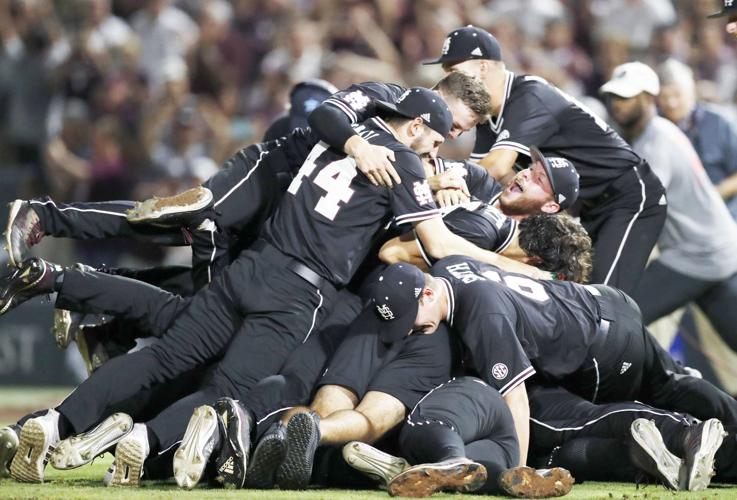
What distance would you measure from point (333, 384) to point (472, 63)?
101 inches

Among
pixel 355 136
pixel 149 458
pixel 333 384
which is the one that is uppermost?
pixel 355 136

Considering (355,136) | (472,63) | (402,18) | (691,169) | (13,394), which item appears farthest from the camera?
(402,18)

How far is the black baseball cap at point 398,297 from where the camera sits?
5676mm

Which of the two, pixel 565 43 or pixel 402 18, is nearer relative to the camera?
pixel 565 43

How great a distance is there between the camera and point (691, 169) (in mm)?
8633

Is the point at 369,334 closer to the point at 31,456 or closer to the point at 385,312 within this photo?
the point at 385,312

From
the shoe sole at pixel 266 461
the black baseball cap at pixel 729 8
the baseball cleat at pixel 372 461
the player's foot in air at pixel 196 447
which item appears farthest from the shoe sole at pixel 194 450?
the black baseball cap at pixel 729 8

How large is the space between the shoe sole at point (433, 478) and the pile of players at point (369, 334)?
0.03 feet

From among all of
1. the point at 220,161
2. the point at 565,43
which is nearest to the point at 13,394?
the point at 220,161

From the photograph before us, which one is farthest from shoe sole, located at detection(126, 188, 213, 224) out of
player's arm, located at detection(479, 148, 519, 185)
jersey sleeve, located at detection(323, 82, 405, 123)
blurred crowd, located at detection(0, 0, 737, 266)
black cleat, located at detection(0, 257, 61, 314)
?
blurred crowd, located at detection(0, 0, 737, 266)

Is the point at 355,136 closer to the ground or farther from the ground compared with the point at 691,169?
farther from the ground

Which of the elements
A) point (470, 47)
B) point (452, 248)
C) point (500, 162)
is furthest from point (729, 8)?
point (452, 248)

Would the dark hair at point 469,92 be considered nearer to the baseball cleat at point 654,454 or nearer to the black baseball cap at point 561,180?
the black baseball cap at point 561,180

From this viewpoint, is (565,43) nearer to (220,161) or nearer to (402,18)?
(402,18)
